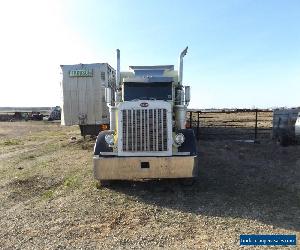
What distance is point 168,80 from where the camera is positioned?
1177 centimetres

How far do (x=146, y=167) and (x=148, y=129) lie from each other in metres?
0.90

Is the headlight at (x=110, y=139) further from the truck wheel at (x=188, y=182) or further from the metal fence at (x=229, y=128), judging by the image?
the metal fence at (x=229, y=128)

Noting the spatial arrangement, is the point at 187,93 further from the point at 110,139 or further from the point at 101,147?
the point at 101,147

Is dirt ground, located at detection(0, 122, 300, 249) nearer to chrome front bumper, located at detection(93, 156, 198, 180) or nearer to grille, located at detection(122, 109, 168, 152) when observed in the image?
chrome front bumper, located at detection(93, 156, 198, 180)

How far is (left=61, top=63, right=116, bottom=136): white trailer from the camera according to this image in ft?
67.5

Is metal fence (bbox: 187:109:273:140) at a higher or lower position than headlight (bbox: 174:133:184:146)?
lower

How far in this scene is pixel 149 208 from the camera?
9039 mm

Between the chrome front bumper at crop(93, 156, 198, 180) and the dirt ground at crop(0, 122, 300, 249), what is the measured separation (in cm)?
48

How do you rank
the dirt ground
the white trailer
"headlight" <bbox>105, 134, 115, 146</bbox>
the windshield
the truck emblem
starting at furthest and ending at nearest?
1. the white trailer
2. the windshield
3. "headlight" <bbox>105, 134, 115, 146</bbox>
4. the truck emblem
5. the dirt ground

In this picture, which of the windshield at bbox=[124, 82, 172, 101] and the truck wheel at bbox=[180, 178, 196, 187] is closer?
the truck wheel at bbox=[180, 178, 196, 187]

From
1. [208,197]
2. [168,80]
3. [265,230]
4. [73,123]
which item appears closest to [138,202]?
[208,197]

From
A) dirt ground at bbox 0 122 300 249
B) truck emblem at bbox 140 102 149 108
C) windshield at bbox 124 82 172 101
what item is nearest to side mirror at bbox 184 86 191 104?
windshield at bbox 124 82 172 101

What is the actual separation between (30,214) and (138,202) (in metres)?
2.33

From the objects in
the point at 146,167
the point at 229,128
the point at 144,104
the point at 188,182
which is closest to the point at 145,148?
the point at 146,167
